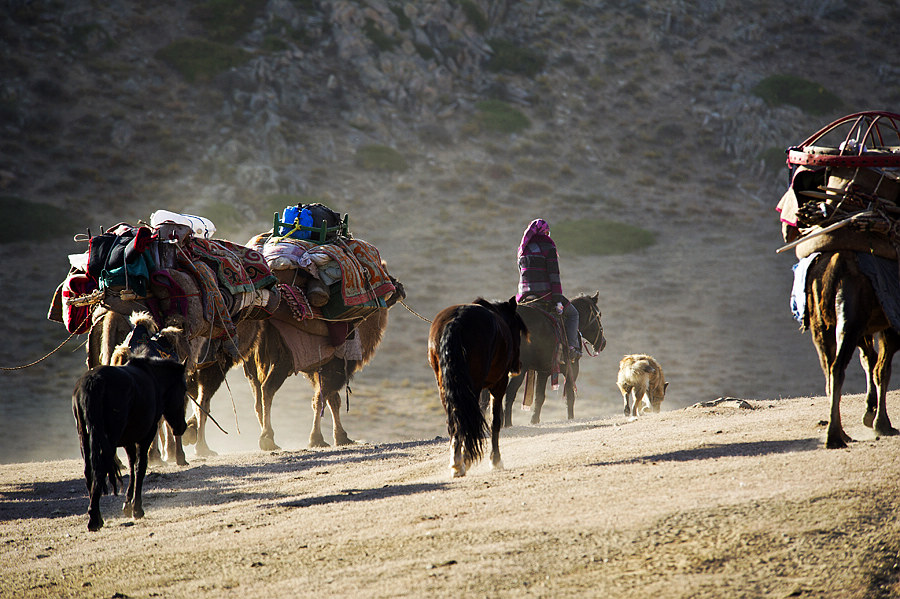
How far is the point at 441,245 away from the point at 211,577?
27.5m

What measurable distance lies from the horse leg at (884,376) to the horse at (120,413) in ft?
19.3

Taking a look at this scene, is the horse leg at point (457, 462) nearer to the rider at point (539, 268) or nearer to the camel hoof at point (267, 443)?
the rider at point (539, 268)

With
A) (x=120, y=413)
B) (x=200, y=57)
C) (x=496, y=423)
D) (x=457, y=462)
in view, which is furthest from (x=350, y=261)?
(x=200, y=57)

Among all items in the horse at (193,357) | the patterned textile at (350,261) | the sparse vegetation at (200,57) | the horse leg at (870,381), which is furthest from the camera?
the sparse vegetation at (200,57)

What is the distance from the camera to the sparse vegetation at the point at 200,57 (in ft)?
135

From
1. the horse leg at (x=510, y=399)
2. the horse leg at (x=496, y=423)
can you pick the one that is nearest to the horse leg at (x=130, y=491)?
the horse leg at (x=496, y=423)

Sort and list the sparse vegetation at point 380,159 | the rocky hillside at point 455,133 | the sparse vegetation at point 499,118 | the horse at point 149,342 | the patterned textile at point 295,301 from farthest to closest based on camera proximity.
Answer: the sparse vegetation at point 499,118, the sparse vegetation at point 380,159, the rocky hillside at point 455,133, the patterned textile at point 295,301, the horse at point 149,342

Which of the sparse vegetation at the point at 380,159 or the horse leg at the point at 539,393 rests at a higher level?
the sparse vegetation at the point at 380,159

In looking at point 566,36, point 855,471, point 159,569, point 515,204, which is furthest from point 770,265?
point 159,569

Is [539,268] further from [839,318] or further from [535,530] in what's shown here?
[535,530]

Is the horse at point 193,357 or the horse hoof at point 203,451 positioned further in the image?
the horse hoof at point 203,451

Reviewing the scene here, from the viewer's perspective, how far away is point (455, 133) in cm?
4225

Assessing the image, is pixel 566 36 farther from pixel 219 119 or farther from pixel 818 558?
pixel 818 558

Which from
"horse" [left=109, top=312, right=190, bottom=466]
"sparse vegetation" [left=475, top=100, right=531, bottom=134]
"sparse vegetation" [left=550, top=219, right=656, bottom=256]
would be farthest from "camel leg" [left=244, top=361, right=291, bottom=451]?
"sparse vegetation" [left=475, top=100, right=531, bottom=134]
